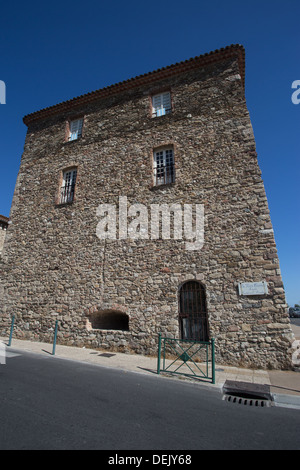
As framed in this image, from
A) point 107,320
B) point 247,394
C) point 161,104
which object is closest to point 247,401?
point 247,394

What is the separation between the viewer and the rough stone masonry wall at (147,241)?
6.75 metres

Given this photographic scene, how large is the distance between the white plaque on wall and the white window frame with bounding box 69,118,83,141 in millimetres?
9696

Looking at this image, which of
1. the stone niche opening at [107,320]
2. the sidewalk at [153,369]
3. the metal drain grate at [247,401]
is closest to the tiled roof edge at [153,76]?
the stone niche opening at [107,320]

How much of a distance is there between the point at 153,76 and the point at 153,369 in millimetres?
10728

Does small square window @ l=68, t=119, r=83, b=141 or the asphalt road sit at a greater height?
small square window @ l=68, t=119, r=83, b=141

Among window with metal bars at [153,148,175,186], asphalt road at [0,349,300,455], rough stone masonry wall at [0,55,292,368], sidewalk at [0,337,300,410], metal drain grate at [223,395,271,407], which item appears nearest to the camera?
asphalt road at [0,349,300,455]

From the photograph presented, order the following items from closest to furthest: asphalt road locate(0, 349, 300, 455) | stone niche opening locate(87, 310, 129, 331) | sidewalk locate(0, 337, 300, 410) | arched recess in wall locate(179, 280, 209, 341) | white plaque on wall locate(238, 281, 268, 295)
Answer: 1. asphalt road locate(0, 349, 300, 455)
2. sidewalk locate(0, 337, 300, 410)
3. white plaque on wall locate(238, 281, 268, 295)
4. arched recess in wall locate(179, 280, 209, 341)
5. stone niche opening locate(87, 310, 129, 331)

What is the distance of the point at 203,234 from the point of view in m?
7.62

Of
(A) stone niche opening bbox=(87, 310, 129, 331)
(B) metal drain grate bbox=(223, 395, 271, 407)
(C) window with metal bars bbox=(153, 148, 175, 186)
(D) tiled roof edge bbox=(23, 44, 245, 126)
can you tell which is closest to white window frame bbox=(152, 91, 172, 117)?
(D) tiled roof edge bbox=(23, 44, 245, 126)

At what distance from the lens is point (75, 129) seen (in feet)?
37.7

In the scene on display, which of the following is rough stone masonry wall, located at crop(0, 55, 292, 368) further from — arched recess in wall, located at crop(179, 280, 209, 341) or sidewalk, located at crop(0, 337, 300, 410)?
sidewalk, located at crop(0, 337, 300, 410)

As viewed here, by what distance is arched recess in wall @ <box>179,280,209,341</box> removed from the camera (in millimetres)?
7027
